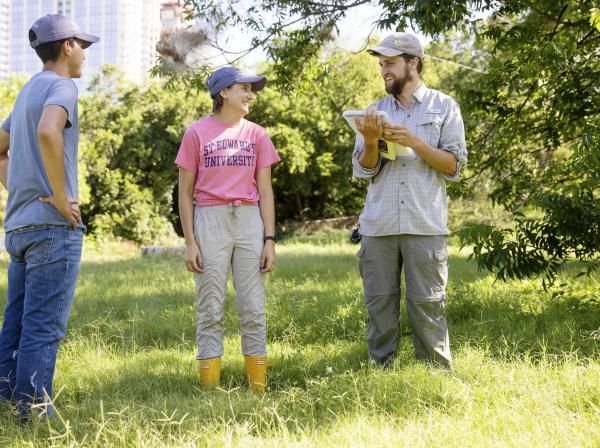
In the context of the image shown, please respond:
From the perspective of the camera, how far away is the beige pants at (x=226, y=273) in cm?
368

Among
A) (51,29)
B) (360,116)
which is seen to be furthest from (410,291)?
(51,29)

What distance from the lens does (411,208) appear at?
353 centimetres

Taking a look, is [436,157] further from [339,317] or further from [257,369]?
[339,317]

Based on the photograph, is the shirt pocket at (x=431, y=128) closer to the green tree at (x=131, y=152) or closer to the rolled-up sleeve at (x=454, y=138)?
the rolled-up sleeve at (x=454, y=138)

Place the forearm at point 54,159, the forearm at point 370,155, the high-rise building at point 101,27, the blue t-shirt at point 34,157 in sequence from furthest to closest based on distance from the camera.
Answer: the high-rise building at point 101,27 < the forearm at point 370,155 < the blue t-shirt at point 34,157 < the forearm at point 54,159

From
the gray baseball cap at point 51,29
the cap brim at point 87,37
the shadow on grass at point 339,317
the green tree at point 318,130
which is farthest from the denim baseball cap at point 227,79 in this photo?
the green tree at point 318,130

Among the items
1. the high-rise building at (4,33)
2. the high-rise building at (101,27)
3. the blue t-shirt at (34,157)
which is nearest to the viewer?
the blue t-shirt at (34,157)

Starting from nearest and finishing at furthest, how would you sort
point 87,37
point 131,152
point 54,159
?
point 54,159
point 87,37
point 131,152

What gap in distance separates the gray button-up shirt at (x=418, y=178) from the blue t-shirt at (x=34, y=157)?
1543 mm

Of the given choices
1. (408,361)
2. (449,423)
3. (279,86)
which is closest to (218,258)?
(408,361)

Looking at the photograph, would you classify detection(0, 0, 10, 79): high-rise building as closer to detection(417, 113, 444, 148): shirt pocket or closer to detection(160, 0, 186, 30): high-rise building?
detection(160, 0, 186, 30): high-rise building

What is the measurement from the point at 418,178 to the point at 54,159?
187 cm

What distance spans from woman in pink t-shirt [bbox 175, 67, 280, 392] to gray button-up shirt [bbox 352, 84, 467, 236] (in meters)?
0.66

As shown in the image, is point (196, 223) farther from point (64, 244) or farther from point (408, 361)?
point (408, 361)
